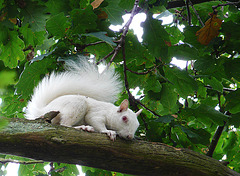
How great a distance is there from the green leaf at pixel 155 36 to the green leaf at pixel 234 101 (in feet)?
2.34

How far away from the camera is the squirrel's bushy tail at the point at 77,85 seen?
2.19 metres

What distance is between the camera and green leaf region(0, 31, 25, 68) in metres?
2.36

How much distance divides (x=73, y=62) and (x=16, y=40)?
27.8 inches

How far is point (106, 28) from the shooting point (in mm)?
2408

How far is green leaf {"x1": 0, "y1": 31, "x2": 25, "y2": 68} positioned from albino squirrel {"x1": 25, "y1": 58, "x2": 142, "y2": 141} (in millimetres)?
421

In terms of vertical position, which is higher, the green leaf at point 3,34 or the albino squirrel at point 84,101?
the green leaf at point 3,34

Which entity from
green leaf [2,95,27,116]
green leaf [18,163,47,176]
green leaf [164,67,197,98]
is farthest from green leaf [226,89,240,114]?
green leaf [18,163,47,176]

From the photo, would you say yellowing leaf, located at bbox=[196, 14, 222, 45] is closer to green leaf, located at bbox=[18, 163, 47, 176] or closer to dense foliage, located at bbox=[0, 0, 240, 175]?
dense foliage, located at bbox=[0, 0, 240, 175]

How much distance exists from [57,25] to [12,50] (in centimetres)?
66

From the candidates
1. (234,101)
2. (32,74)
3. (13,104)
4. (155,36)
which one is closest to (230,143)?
(234,101)

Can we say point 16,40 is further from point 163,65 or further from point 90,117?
point 163,65

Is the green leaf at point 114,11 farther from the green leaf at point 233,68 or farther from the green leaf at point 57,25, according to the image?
the green leaf at point 233,68

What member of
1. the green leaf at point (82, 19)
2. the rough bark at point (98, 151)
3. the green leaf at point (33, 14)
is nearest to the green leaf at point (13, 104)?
the green leaf at point (33, 14)

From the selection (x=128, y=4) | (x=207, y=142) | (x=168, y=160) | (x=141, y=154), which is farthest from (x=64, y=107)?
(x=207, y=142)
